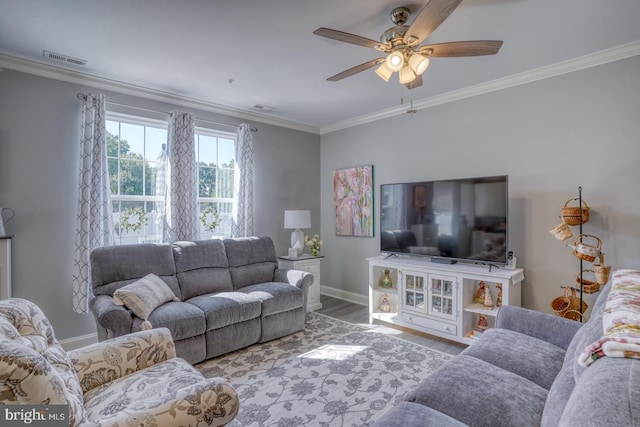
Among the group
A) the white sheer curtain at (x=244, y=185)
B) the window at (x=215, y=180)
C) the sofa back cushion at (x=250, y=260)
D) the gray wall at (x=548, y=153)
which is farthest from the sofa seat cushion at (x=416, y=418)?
the window at (x=215, y=180)

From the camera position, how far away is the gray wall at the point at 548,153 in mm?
2623

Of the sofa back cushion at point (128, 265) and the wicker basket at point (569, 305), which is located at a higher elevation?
the sofa back cushion at point (128, 265)

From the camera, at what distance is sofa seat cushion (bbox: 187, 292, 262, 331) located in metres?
2.81

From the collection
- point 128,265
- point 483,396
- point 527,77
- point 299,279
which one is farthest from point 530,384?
point 128,265

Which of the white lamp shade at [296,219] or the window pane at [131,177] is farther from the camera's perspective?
the white lamp shade at [296,219]

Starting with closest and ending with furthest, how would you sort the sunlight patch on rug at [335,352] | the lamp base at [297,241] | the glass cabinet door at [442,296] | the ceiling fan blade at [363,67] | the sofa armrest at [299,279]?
1. the ceiling fan blade at [363,67]
2. the sunlight patch on rug at [335,352]
3. the glass cabinet door at [442,296]
4. the sofa armrest at [299,279]
5. the lamp base at [297,241]

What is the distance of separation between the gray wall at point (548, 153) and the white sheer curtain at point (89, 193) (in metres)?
3.42

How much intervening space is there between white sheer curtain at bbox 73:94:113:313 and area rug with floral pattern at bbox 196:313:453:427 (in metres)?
1.48

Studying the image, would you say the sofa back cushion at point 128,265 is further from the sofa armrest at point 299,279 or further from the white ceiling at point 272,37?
the white ceiling at point 272,37

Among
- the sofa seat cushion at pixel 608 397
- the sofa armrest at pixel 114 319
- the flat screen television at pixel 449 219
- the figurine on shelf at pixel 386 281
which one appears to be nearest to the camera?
the sofa seat cushion at pixel 608 397

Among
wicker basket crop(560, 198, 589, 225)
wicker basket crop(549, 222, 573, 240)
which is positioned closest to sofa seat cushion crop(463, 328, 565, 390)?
wicker basket crop(549, 222, 573, 240)

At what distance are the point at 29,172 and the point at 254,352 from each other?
265 centimetres

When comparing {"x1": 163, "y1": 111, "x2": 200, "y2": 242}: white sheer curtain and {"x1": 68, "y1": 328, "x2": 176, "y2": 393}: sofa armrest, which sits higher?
{"x1": 163, "y1": 111, "x2": 200, "y2": 242}: white sheer curtain

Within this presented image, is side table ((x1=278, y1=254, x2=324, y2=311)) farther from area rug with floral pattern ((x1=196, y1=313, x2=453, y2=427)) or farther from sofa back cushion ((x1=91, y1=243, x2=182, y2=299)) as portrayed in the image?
sofa back cushion ((x1=91, y1=243, x2=182, y2=299))
